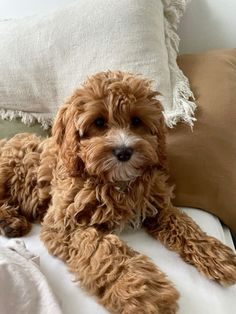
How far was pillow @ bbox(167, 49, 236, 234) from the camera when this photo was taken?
1.74 meters

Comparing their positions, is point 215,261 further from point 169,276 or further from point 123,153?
point 123,153

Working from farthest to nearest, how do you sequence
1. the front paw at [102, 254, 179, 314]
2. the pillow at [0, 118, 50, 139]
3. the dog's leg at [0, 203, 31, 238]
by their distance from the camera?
1. the pillow at [0, 118, 50, 139]
2. the dog's leg at [0, 203, 31, 238]
3. the front paw at [102, 254, 179, 314]

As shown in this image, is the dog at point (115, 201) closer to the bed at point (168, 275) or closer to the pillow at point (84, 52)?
the bed at point (168, 275)

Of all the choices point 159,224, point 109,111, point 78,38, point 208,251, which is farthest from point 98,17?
point 208,251

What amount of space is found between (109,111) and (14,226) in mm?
521

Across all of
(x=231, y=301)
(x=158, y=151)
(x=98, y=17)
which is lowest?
(x=231, y=301)

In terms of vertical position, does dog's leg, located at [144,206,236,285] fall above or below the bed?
above

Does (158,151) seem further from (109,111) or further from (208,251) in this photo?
(208,251)

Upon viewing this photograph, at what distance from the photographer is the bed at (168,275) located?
4.33 feet

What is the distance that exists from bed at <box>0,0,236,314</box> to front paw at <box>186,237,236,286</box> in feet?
0.07

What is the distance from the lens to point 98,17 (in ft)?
6.23

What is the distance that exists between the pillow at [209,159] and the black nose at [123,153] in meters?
0.38

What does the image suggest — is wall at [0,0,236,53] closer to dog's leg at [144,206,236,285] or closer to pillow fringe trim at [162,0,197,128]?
pillow fringe trim at [162,0,197,128]

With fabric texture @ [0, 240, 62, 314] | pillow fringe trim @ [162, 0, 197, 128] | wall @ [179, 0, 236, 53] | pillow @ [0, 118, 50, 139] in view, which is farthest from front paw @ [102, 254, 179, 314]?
wall @ [179, 0, 236, 53]
